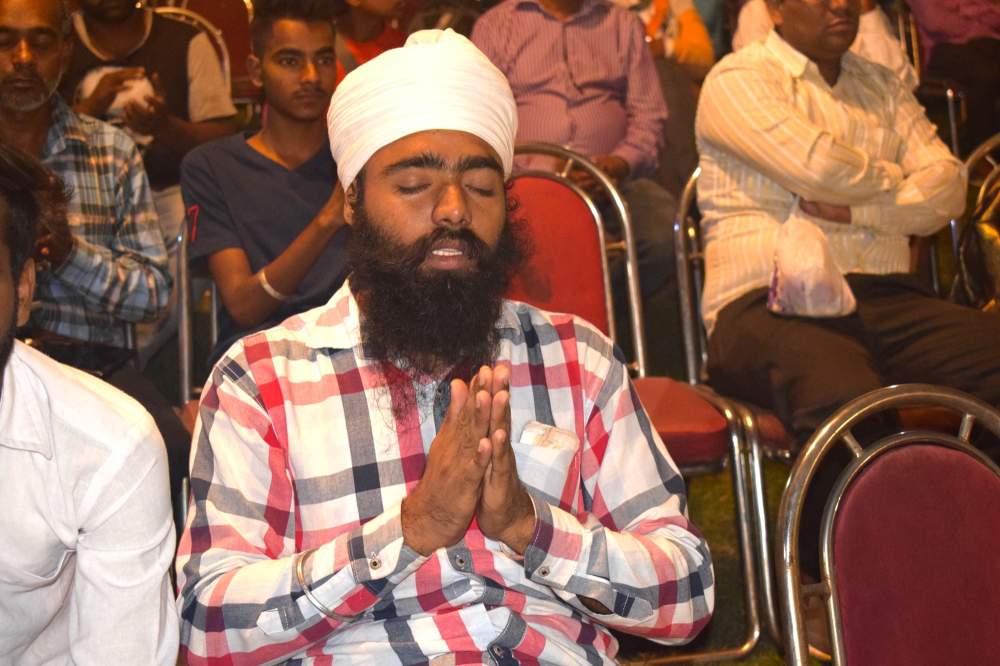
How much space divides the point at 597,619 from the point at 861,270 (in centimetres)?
201

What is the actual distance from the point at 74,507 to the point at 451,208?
897 millimetres

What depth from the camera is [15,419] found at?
180 cm

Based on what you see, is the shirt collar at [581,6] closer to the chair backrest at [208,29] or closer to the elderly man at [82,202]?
the chair backrest at [208,29]

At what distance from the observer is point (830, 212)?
377cm

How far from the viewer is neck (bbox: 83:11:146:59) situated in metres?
4.28

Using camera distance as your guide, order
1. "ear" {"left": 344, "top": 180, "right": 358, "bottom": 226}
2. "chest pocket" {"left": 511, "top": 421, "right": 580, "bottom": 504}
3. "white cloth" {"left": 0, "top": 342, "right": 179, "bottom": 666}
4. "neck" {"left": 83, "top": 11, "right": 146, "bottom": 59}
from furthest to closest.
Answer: "neck" {"left": 83, "top": 11, "right": 146, "bottom": 59} < "ear" {"left": 344, "top": 180, "right": 358, "bottom": 226} < "chest pocket" {"left": 511, "top": 421, "right": 580, "bottom": 504} < "white cloth" {"left": 0, "top": 342, "right": 179, "bottom": 666}

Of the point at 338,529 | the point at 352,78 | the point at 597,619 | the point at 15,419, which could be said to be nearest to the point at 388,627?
the point at 338,529

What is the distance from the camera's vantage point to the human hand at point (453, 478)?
6.24 feet

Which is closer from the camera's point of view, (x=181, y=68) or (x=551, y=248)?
(x=551, y=248)

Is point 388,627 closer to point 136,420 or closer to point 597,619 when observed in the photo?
point 597,619

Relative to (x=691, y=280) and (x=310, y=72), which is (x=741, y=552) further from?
(x=310, y=72)

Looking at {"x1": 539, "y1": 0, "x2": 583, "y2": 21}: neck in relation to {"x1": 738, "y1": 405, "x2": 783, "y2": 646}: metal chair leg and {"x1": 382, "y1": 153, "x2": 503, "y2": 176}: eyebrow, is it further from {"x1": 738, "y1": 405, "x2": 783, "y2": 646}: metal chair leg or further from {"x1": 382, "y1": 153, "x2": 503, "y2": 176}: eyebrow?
{"x1": 382, "y1": 153, "x2": 503, "y2": 176}: eyebrow

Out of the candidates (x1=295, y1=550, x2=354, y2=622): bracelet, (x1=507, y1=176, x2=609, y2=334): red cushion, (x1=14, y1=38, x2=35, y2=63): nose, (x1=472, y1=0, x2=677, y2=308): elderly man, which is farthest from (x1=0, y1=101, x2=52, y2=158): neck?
(x1=295, y1=550, x2=354, y2=622): bracelet

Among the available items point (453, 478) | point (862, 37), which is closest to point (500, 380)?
point (453, 478)
